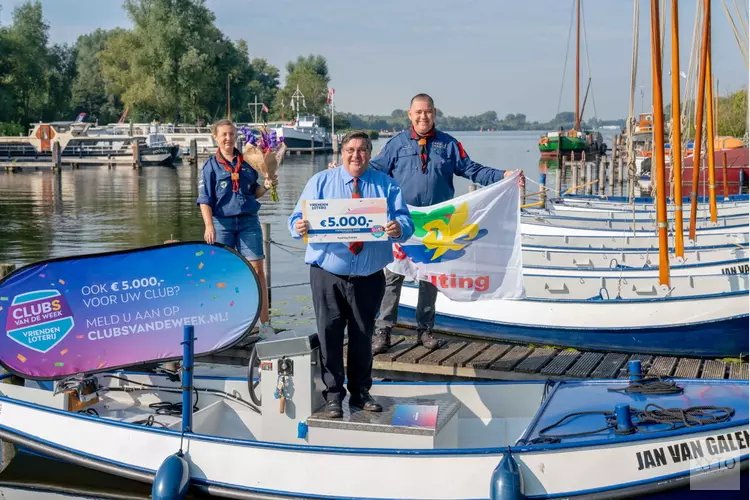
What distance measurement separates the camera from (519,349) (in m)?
10.4

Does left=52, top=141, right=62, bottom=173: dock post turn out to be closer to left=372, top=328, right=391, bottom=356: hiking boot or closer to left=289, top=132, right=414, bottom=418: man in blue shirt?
left=372, top=328, right=391, bottom=356: hiking boot

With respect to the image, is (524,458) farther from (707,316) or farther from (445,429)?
(707,316)

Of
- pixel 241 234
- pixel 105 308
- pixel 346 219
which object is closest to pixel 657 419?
pixel 346 219

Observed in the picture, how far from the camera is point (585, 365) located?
966cm

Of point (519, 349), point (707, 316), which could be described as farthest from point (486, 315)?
point (707, 316)

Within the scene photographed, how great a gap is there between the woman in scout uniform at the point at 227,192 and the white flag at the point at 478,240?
187 centimetres

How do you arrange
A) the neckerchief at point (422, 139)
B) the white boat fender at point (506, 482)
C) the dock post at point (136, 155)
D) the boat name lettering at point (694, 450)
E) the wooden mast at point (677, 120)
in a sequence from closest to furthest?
1. the boat name lettering at point (694, 450)
2. the white boat fender at point (506, 482)
3. the neckerchief at point (422, 139)
4. the wooden mast at point (677, 120)
5. the dock post at point (136, 155)

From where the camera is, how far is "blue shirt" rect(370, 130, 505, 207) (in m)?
8.97

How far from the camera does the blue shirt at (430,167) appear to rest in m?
8.97

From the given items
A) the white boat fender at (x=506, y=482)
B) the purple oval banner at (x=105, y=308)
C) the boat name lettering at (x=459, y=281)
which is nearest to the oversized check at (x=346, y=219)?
the purple oval banner at (x=105, y=308)

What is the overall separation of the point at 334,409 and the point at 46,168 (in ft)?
183

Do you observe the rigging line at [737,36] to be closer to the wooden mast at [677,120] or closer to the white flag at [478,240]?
the wooden mast at [677,120]

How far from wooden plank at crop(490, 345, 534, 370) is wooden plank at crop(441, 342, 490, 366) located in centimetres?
32

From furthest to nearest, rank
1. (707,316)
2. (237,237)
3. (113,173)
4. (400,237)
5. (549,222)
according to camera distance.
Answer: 1. (113,173)
2. (549,222)
3. (707,316)
4. (237,237)
5. (400,237)
